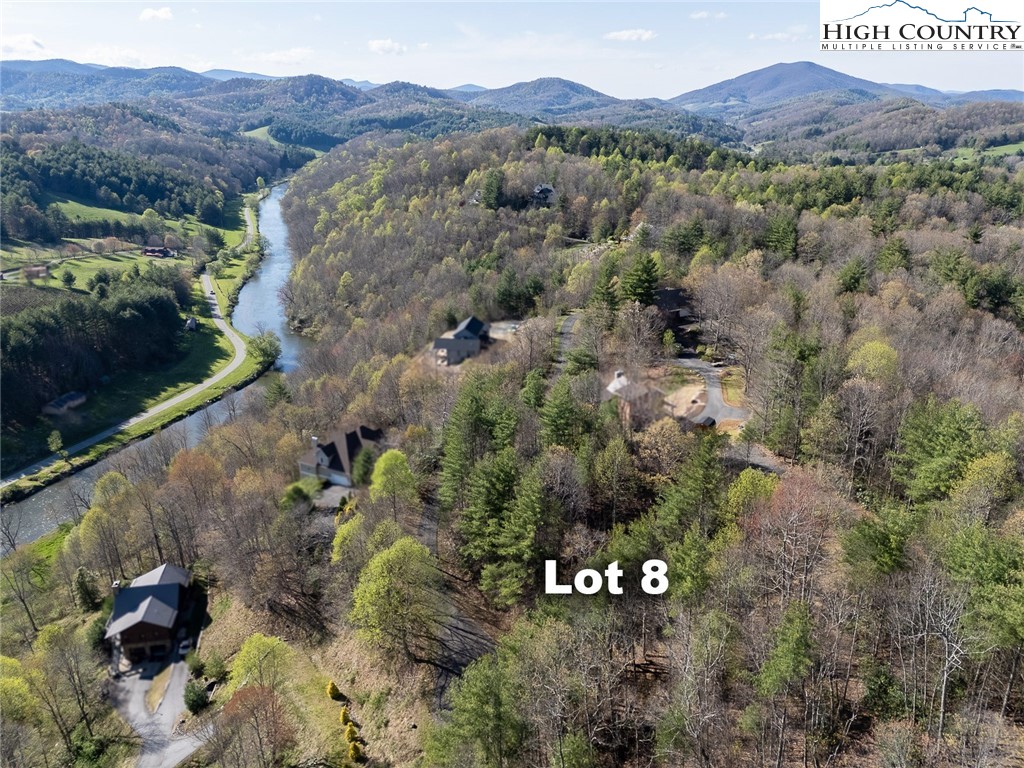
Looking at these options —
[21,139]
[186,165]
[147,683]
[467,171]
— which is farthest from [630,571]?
[186,165]

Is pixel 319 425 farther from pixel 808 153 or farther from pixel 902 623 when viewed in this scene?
pixel 808 153

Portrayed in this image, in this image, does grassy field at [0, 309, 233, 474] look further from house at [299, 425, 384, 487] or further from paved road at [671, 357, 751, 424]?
paved road at [671, 357, 751, 424]

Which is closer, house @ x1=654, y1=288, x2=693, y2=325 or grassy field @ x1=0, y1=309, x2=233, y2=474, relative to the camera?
house @ x1=654, y1=288, x2=693, y2=325

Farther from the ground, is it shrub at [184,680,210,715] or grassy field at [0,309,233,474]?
grassy field at [0,309,233,474]

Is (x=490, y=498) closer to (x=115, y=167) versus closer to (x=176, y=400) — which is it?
(x=176, y=400)

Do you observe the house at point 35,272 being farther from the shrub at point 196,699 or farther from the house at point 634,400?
the house at point 634,400

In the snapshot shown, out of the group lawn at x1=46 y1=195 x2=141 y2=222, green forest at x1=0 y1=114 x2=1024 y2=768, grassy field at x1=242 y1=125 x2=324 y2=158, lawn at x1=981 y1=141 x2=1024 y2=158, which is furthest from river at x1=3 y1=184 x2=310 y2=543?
lawn at x1=981 y1=141 x2=1024 y2=158
